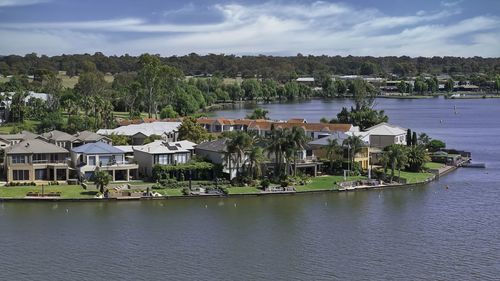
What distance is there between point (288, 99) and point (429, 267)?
500 ft

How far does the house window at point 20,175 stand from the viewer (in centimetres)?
4937

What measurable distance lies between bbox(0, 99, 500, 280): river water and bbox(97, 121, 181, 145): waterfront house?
816 inches

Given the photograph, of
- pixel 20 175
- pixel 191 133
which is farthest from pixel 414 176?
pixel 20 175

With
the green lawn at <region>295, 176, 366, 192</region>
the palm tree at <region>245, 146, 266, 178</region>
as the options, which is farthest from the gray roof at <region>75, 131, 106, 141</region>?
the green lawn at <region>295, 176, 366, 192</region>

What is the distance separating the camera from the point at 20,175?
49531 mm

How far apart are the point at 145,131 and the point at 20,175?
62.4 ft

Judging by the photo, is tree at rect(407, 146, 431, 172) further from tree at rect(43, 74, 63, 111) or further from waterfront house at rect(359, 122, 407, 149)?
tree at rect(43, 74, 63, 111)

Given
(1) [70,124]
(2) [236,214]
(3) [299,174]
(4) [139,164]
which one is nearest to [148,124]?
(1) [70,124]

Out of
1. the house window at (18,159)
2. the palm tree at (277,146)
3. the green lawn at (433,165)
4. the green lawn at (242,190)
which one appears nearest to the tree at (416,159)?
the green lawn at (433,165)

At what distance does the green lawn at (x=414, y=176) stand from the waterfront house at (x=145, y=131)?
2185 centimetres

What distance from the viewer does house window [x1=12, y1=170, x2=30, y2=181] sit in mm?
49366

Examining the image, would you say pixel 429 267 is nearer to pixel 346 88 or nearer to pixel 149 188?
pixel 149 188

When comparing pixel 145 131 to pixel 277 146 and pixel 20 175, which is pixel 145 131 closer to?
pixel 20 175

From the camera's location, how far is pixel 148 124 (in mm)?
70375
